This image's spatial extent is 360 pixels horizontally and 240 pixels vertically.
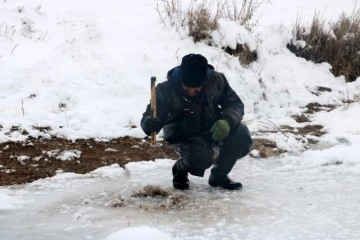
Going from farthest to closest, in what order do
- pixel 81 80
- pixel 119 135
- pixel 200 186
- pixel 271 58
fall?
pixel 271 58
pixel 81 80
pixel 119 135
pixel 200 186

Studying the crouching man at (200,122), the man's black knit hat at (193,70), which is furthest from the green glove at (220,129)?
the man's black knit hat at (193,70)

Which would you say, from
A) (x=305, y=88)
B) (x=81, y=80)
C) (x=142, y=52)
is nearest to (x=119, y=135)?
(x=81, y=80)

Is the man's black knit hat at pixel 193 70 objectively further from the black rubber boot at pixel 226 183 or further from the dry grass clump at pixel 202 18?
the dry grass clump at pixel 202 18

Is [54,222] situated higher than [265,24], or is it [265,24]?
[265,24]

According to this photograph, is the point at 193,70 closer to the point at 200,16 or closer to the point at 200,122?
the point at 200,122

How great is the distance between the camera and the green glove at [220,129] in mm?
4023

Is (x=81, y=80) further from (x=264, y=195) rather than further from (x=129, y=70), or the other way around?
(x=264, y=195)

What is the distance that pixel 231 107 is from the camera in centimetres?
420

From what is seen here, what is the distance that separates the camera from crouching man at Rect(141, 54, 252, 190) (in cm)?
411

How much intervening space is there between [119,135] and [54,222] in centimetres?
233

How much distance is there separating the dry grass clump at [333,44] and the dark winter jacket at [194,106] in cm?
527

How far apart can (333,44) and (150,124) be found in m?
5.96

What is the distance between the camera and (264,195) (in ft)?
13.8

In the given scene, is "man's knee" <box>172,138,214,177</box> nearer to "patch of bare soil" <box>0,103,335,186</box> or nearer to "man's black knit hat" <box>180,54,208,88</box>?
"man's black knit hat" <box>180,54,208,88</box>
